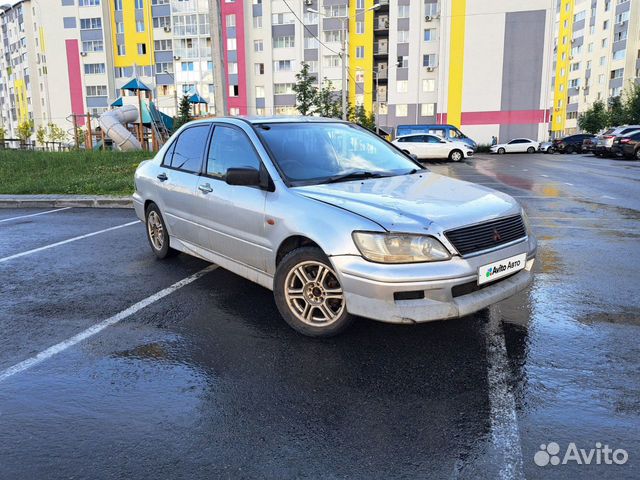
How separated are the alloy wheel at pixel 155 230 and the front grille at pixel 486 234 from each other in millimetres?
3849

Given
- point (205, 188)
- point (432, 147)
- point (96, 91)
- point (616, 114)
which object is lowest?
point (432, 147)

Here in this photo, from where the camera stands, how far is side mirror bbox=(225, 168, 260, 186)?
167 inches

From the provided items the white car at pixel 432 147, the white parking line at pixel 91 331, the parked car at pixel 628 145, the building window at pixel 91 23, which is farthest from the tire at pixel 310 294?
the building window at pixel 91 23

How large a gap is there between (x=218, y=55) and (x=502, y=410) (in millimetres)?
13023

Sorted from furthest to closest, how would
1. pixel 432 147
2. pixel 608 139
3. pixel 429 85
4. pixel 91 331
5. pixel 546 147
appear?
pixel 429 85 < pixel 546 147 < pixel 432 147 < pixel 608 139 < pixel 91 331

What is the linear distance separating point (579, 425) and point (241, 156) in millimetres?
3371

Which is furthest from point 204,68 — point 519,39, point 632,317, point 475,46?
point 632,317

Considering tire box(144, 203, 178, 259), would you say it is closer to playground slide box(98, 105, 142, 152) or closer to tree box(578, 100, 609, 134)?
playground slide box(98, 105, 142, 152)

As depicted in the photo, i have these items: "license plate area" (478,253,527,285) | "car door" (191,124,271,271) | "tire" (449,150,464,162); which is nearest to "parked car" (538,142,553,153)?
"tire" (449,150,464,162)

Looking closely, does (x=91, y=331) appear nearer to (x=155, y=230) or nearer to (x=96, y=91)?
(x=155, y=230)

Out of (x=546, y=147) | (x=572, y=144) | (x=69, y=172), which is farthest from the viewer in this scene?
(x=546, y=147)

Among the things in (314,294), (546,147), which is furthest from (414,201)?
(546,147)

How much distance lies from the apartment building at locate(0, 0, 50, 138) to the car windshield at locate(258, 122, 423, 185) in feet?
252

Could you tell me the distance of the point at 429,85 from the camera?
5319 centimetres
